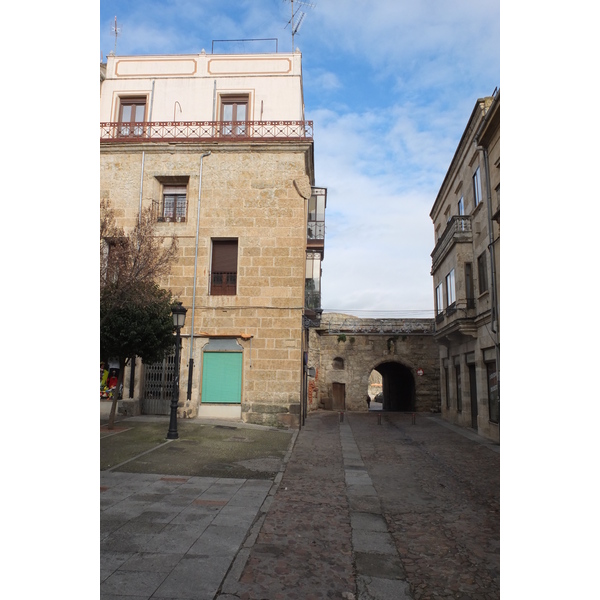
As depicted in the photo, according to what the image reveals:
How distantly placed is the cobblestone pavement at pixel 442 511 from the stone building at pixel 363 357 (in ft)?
42.7

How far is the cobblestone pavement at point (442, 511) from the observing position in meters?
4.28

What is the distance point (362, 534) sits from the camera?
17.8 feet

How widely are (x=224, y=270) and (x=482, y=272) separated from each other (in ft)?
28.7

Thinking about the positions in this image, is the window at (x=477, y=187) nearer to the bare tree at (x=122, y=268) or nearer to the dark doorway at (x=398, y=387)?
the bare tree at (x=122, y=268)

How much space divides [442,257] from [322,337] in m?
10.2

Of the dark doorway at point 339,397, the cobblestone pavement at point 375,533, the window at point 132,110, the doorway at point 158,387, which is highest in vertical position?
the window at point 132,110

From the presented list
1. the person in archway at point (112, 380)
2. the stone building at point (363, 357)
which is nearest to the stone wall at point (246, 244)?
the person in archway at point (112, 380)

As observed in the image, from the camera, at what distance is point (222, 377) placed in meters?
15.1

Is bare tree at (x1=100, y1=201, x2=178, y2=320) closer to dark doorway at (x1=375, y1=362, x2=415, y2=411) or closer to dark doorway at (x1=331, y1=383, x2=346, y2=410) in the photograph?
dark doorway at (x1=331, y1=383, x2=346, y2=410)

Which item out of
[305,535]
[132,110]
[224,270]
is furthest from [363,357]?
[305,535]

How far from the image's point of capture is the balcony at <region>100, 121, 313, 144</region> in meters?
16.0

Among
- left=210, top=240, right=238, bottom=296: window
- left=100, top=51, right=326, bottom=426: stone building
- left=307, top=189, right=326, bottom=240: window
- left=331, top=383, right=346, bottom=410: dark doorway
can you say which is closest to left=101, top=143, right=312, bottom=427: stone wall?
left=100, top=51, right=326, bottom=426: stone building

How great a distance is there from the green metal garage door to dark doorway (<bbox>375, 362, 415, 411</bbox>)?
15337 mm

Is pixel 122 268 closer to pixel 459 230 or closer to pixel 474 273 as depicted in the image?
Answer: pixel 474 273
